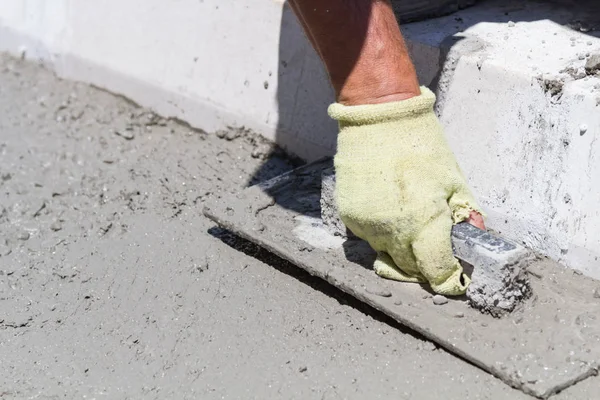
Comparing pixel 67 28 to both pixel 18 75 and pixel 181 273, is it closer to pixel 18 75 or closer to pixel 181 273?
pixel 18 75

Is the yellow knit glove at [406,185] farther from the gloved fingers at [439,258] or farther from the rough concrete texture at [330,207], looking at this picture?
the rough concrete texture at [330,207]

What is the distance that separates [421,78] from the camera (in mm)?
2482

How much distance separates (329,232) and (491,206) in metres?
0.41

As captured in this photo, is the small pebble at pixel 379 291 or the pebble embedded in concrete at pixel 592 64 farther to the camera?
the pebble embedded in concrete at pixel 592 64

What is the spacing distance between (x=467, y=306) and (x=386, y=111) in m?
0.46

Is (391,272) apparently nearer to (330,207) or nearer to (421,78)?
(330,207)

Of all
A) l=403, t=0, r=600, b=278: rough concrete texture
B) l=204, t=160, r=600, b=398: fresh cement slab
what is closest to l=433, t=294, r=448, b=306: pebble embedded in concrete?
l=204, t=160, r=600, b=398: fresh cement slab

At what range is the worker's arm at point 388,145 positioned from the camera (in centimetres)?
204

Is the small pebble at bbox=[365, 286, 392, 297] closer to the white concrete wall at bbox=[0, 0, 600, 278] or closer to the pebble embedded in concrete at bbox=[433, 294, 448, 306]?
the pebble embedded in concrete at bbox=[433, 294, 448, 306]

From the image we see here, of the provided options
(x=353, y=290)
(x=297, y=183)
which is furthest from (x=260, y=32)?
(x=353, y=290)

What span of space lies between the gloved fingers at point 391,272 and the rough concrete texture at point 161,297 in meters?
0.10

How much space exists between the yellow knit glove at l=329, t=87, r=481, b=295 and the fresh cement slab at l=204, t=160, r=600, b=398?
0.29ft

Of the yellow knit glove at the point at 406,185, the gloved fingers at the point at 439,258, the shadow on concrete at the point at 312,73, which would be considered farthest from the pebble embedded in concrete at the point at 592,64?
the gloved fingers at the point at 439,258

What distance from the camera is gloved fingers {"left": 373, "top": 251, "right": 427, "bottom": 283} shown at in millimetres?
2156
